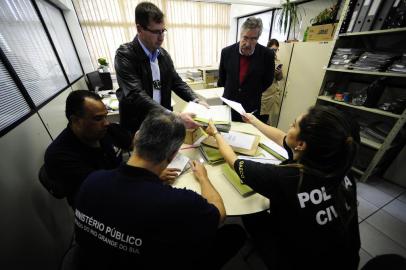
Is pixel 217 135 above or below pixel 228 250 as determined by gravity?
above

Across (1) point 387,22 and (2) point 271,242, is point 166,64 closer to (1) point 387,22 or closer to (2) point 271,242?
(2) point 271,242

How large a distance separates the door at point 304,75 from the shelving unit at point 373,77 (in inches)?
4.9

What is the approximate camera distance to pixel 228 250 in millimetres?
943

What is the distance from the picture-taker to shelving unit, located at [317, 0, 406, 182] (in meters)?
1.78

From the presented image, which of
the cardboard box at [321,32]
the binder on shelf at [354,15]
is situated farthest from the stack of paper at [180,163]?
the cardboard box at [321,32]

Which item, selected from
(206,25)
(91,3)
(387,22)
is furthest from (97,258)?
(206,25)

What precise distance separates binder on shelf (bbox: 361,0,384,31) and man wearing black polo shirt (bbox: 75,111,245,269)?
2414 millimetres

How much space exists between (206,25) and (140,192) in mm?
4839

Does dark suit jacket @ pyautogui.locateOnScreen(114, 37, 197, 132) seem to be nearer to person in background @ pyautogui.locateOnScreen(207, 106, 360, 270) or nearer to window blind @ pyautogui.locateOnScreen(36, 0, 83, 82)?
person in background @ pyautogui.locateOnScreen(207, 106, 360, 270)

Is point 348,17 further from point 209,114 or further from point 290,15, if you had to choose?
point 209,114

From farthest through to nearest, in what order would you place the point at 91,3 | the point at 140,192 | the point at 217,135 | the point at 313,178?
the point at 91,3, the point at 217,135, the point at 313,178, the point at 140,192

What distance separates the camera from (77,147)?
101 cm

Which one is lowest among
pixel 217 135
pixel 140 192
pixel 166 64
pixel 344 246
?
pixel 344 246

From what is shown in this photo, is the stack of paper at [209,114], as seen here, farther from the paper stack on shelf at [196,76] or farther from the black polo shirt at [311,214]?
the paper stack on shelf at [196,76]
